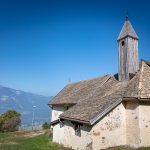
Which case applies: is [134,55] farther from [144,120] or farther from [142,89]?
[144,120]

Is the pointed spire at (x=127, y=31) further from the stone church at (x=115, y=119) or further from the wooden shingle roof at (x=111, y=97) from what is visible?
the wooden shingle roof at (x=111, y=97)

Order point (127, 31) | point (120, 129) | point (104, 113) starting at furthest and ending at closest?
point (127, 31)
point (120, 129)
point (104, 113)

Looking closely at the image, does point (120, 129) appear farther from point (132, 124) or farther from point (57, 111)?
point (57, 111)

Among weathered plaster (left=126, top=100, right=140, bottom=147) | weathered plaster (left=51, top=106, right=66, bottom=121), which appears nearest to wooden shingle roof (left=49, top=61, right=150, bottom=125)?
weathered plaster (left=126, top=100, right=140, bottom=147)

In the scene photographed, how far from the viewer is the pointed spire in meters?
23.6

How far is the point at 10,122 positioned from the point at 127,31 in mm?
31245

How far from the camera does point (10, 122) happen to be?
45.0 m

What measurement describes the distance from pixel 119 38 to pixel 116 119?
9.71 m

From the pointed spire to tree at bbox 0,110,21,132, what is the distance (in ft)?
98.1

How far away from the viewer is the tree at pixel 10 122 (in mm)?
43769

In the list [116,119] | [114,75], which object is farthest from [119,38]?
[116,119]

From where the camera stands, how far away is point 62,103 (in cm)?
2942

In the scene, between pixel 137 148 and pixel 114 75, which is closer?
pixel 137 148

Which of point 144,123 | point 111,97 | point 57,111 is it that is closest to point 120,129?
point 144,123
